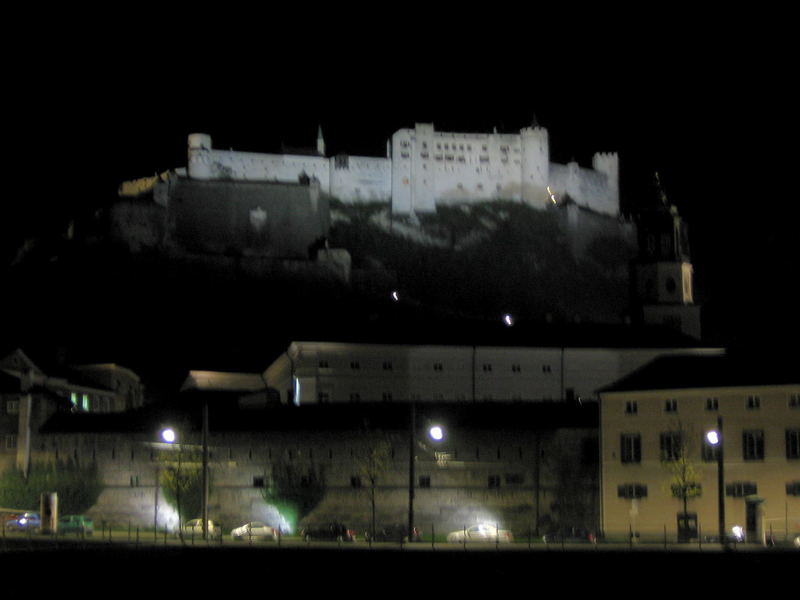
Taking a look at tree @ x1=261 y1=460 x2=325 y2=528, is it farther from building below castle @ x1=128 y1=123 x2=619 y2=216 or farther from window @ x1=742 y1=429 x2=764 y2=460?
building below castle @ x1=128 y1=123 x2=619 y2=216

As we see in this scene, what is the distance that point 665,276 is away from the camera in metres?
91.8

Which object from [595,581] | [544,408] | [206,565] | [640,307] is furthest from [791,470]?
[640,307]

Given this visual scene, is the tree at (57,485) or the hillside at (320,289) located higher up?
the hillside at (320,289)

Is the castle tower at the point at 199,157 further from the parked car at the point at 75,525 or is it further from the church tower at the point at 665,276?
the parked car at the point at 75,525

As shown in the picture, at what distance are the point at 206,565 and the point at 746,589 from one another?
12.2m

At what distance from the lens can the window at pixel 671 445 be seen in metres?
53.8

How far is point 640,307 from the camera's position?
93000 mm

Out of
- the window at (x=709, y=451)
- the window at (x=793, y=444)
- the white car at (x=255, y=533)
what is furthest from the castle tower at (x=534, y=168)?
the white car at (x=255, y=533)

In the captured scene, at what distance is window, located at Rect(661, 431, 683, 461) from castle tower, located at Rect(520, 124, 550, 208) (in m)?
72.8

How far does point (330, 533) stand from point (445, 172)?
75.7m

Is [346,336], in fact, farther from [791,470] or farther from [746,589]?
[746,589]

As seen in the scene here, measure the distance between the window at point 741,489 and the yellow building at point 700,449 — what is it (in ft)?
0.10

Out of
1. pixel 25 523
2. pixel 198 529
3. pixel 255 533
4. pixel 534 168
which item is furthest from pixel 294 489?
pixel 534 168

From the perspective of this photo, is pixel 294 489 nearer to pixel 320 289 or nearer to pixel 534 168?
pixel 320 289
